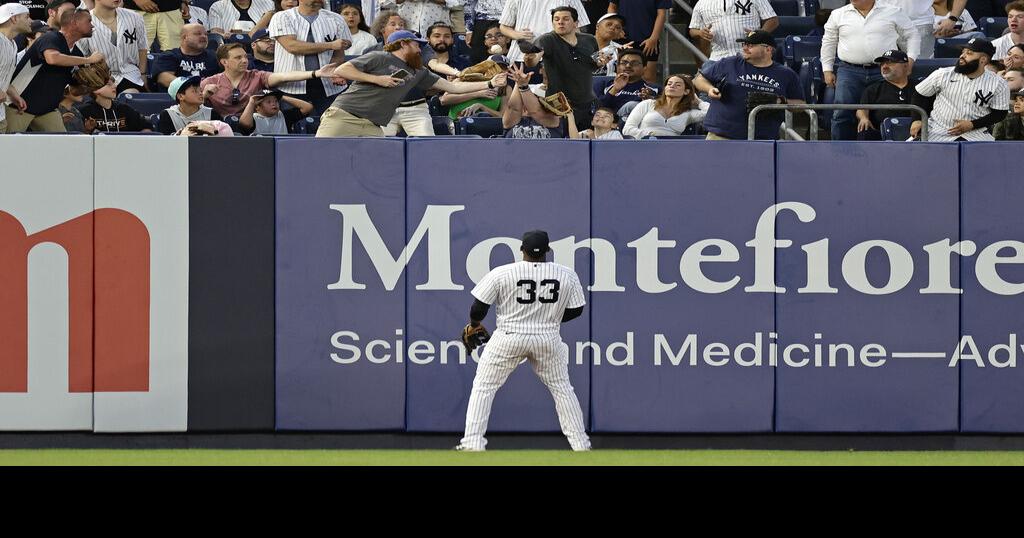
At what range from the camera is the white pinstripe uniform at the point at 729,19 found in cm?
1652

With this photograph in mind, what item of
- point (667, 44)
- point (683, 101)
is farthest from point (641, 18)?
point (683, 101)

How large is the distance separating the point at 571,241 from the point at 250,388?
9.41 ft

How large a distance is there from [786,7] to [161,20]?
7.58 meters

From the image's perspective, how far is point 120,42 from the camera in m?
16.1

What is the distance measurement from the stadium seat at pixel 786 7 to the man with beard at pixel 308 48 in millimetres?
5986

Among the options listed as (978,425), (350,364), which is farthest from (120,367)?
(978,425)

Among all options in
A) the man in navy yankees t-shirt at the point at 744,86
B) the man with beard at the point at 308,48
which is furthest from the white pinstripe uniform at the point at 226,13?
the man in navy yankees t-shirt at the point at 744,86

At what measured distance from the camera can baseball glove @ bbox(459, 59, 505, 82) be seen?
1491cm

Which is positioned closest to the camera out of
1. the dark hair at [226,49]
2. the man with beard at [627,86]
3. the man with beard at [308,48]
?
the dark hair at [226,49]

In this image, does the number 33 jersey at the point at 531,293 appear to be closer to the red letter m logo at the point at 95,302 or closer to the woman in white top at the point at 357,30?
the red letter m logo at the point at 95,302

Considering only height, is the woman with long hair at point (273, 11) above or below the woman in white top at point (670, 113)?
above

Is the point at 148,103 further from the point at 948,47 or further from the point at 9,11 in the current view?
the point at 948,47

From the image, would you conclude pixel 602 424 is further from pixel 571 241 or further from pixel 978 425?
pixel 978 425

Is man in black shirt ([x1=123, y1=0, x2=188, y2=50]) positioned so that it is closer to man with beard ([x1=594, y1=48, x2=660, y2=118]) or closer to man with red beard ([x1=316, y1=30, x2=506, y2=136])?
man with red beard ([x1=316, y1=30, x2=506, y2=136])
